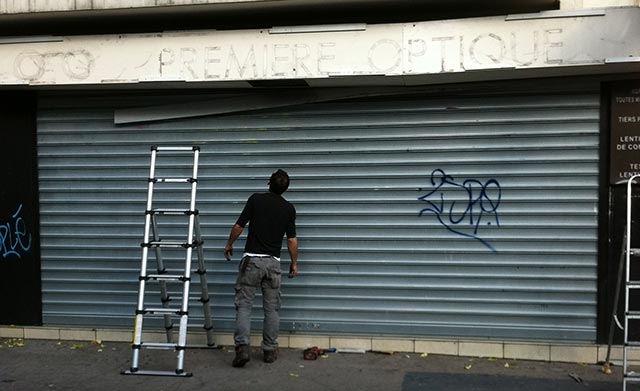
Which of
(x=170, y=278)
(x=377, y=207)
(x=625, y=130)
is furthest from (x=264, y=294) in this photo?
(x=625, y=130)

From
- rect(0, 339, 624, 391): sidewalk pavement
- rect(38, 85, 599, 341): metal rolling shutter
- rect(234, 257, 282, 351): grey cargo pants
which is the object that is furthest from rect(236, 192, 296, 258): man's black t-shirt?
rect(0, 339, 624, 391): sidewalk pavement

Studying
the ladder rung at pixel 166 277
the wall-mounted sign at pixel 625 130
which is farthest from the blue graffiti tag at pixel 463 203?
the ladder rung at pixel 166 277

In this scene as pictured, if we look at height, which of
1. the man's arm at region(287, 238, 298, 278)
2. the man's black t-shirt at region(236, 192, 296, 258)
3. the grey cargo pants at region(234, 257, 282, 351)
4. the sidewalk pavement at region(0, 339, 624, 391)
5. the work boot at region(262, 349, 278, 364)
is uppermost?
the man's black t-shirt at region(236, 192, 296, 258)

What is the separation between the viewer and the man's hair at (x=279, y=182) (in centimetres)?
630

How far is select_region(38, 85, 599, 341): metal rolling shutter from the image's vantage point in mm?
6480

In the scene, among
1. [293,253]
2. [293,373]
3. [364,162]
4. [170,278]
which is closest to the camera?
[170,278]

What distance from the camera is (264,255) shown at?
6.24 m

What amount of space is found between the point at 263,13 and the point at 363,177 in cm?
190

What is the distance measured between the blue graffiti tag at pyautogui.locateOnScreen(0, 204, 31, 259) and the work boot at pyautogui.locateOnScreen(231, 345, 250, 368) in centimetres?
284

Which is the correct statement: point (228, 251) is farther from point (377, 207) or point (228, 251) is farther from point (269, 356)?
point (377, 207)

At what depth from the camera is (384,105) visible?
22.1ft

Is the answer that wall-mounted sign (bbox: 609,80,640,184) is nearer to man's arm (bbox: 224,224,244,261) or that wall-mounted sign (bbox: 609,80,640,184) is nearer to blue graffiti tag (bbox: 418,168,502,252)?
blue graffiti tag (bbox: 418,168,502,252)

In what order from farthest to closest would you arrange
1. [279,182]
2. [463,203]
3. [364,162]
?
[364,162] < [463,203] < [279,182]

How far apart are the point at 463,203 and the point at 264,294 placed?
2165 mm
